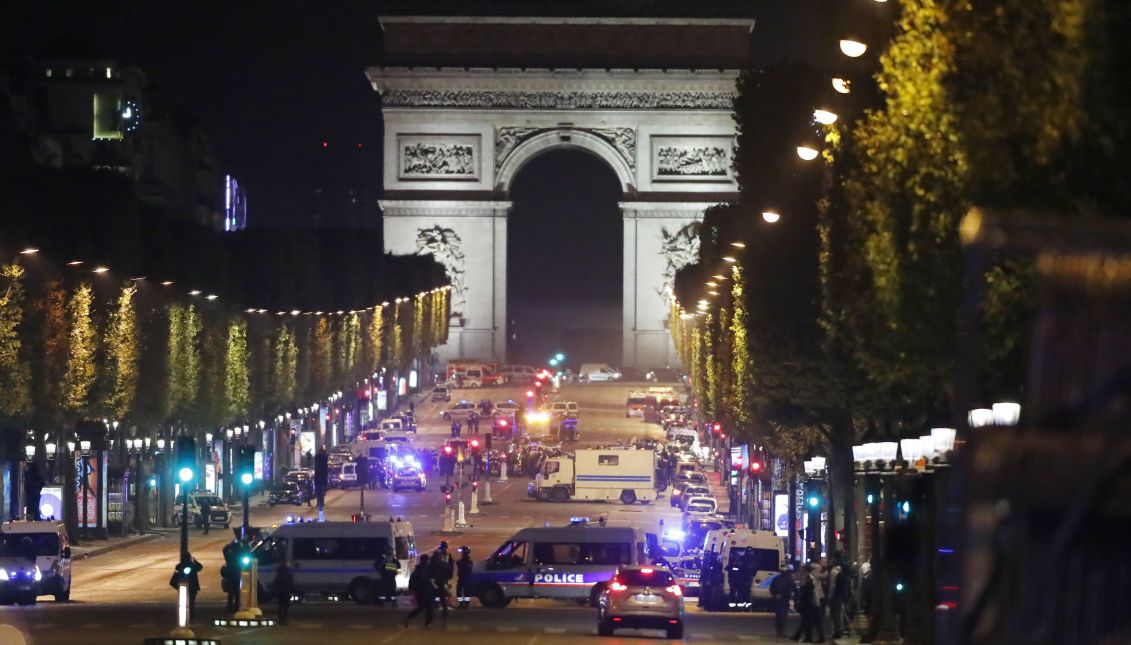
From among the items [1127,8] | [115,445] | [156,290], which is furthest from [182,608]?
[156,290]

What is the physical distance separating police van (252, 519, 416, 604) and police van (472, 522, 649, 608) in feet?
5.94

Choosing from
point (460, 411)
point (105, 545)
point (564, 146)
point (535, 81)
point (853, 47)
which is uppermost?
point (535, 81)

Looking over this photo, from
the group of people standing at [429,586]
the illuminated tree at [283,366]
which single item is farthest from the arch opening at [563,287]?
the group of people standing at [429,586]

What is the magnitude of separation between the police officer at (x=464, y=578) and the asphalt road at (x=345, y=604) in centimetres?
53

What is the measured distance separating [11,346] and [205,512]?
39.5 feet

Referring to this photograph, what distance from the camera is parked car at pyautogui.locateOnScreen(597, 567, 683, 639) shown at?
98.6 ft

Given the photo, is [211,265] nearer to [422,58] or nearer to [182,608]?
[182,608]

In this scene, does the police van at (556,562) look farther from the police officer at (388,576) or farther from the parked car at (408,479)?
the parked car at (408,479)

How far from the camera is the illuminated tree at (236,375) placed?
220ft

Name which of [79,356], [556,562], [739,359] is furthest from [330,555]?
[739,359]

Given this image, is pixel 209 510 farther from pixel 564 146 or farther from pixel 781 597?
pixel 564 146

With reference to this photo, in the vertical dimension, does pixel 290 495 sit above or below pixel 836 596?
above

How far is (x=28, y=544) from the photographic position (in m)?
35.5

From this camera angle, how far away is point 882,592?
29141 mm
